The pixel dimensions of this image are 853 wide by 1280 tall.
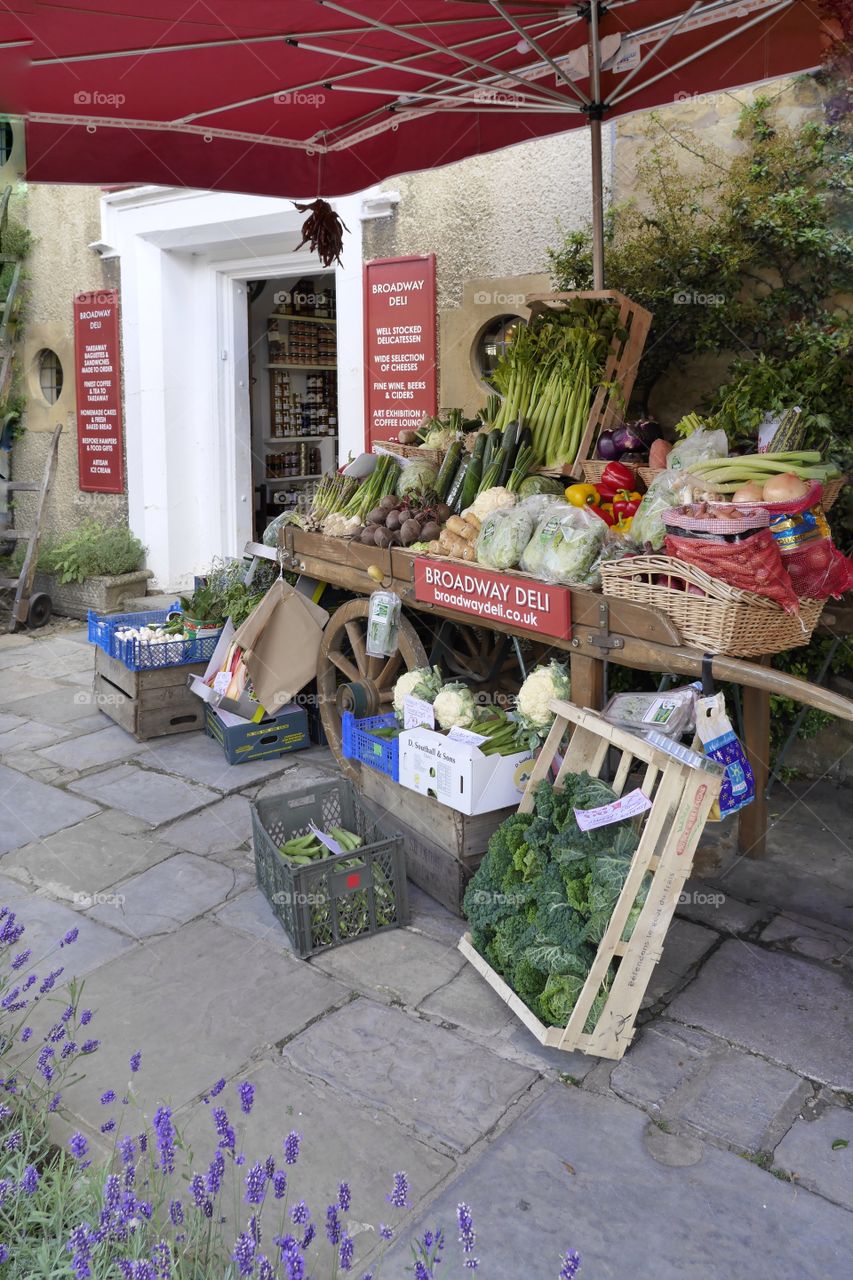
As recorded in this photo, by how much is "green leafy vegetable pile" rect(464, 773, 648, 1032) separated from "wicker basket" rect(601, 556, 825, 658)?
0.61 m

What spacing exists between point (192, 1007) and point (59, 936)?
31.6 inches

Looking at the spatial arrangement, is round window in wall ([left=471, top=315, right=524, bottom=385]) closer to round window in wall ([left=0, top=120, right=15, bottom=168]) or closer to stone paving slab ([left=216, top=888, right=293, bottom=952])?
stone paving slab ([left=216, top=888, right=293, bottom=952])

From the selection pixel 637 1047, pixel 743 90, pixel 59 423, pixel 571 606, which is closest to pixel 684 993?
pixel 637 1047

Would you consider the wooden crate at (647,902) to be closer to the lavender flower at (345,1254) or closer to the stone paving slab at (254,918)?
the lavender flower at (345,1254)

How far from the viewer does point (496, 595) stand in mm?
4109

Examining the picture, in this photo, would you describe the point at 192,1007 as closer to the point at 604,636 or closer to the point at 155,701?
the point at 604,636

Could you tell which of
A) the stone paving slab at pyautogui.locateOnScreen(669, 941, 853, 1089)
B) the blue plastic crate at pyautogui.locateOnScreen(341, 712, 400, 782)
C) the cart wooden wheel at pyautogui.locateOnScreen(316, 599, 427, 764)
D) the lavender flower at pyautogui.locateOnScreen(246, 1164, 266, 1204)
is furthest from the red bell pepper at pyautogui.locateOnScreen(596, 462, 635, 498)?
the lavender flower at pyautogui.locateOnScreen(246, 1164, 266, 1204)

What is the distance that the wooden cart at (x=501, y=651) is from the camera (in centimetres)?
337

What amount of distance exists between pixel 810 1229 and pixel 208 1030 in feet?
5.89

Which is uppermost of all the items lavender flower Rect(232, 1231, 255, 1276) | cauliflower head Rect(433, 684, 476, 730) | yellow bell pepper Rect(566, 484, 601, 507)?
yellow bell pepper Rect(566, 484, 601, 507)

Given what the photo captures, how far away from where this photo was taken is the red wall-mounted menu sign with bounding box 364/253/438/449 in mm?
6926

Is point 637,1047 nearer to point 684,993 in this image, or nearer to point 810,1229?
point 684,993

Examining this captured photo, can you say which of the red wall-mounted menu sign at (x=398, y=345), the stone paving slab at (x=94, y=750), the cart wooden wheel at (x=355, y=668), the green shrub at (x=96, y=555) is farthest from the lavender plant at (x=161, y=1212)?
the green shrub at (x=96, y=555)

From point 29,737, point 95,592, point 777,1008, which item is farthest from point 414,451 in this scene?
point 95,592
